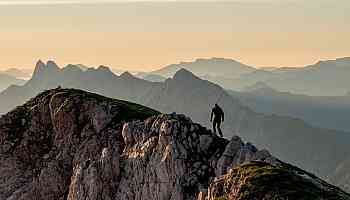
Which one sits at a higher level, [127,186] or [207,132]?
[207,132]

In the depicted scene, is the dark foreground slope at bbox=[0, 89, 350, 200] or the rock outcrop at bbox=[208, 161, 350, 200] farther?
the dark foreground slope at bbox=[0, 89, 350, 200]

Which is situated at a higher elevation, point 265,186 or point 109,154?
point 265,186

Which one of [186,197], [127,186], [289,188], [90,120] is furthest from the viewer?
[90,120]

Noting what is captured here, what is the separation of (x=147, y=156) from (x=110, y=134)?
1248 centimetres

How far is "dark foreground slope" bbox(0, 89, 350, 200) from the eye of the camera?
300 feet

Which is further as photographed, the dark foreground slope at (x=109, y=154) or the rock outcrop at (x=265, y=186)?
the dark foreground slope at (x=109, y=154)

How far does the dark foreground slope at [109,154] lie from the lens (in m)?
91.3

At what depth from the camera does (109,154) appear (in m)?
101

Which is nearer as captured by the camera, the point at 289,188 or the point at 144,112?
the point at 289,188

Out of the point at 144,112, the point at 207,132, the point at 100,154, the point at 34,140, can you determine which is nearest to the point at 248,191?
the point at 207,132

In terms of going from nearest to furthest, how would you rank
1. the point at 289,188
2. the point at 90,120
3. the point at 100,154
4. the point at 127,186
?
the point at 289,188 < the point at 127,186 < the point at 100,154 < the point at 90,120

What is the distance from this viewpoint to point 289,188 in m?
71.9

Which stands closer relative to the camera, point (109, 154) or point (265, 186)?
point (265, 186)

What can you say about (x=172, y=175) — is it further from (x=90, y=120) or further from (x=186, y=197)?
(x=90, y=120)
